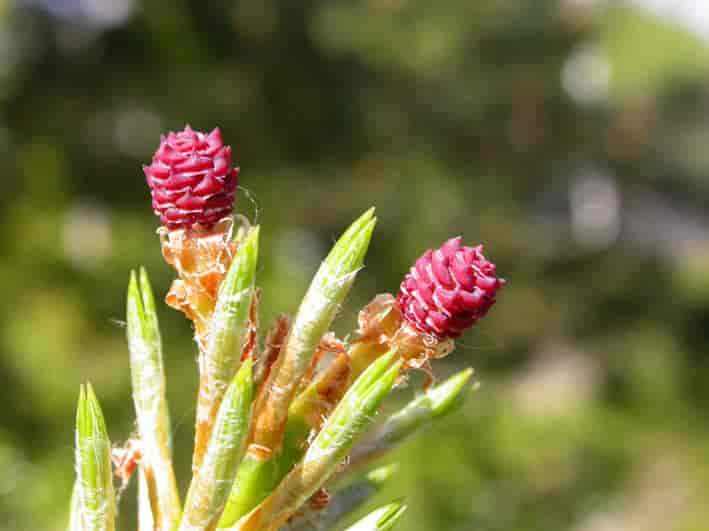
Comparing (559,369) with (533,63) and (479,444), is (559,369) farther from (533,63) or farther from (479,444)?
(479,444)

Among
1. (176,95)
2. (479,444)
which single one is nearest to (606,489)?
(479,444)

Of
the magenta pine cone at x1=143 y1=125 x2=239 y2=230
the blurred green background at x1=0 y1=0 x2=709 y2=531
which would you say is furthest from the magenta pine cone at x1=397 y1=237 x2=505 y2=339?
the blurred green background at x1=0 y1=0 x2=709 y2=531

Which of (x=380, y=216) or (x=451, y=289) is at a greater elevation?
(x=380, y=216)

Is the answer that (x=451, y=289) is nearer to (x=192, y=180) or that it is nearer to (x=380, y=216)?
(x=192, y=180)

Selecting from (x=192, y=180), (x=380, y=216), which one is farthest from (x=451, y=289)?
(x=380, y=216)

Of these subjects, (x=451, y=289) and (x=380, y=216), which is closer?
(x=451, y=289)

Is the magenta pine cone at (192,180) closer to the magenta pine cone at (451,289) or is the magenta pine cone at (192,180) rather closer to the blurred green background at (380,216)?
the magenta pine cone at (451,289)
